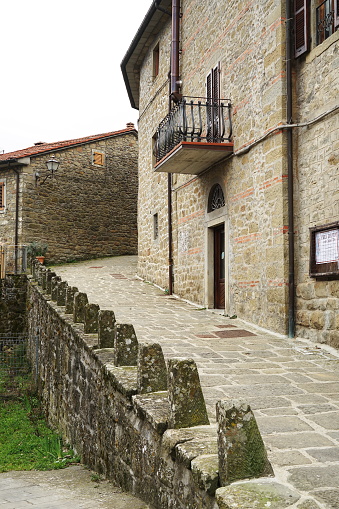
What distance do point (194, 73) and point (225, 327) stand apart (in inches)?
257

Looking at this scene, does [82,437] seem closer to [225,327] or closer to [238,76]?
[225,327]

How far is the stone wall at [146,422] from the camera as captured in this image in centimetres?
230

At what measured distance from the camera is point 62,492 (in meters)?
4.58

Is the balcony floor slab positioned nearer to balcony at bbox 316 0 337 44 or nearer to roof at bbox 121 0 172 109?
balcony at bbox 316 0 337 44

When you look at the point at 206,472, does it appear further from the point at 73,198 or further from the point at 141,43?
the point at 73,198

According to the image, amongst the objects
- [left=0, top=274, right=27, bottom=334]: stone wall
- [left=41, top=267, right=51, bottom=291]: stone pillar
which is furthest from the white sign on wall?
[left=0, top=274, right=27, bottom=334]: stone wall

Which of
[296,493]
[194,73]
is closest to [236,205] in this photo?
[194,73]

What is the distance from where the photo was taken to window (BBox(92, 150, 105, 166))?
22.0m

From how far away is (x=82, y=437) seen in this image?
6.13m

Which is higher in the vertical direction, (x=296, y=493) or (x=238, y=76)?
(x=238, y=76)

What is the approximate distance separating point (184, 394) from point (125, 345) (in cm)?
177

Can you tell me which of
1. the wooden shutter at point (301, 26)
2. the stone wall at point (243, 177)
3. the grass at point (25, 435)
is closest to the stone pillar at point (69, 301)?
the grass at point (25, 435)

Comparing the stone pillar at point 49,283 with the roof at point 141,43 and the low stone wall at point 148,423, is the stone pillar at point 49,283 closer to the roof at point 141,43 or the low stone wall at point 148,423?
the low stone wall at point 148,423

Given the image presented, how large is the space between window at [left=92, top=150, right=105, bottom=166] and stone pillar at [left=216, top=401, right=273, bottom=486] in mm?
20596
